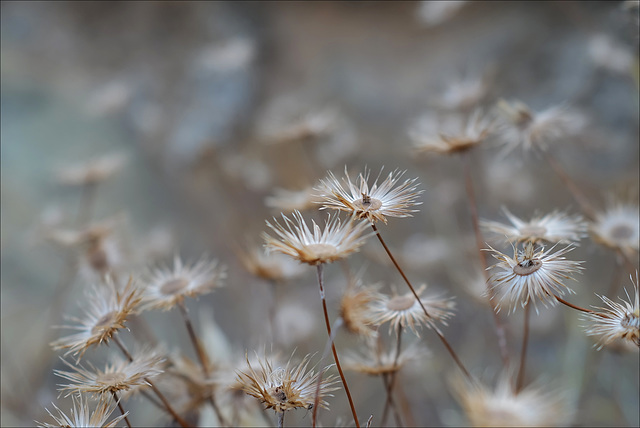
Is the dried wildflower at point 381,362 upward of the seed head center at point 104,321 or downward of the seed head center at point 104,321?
upward

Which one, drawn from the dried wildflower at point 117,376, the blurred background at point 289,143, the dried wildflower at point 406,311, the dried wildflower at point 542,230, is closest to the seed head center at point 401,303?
the dried wildflower at point 406,311

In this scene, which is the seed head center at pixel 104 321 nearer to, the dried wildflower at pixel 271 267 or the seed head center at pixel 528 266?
the dried wildflower at pixel 271 267

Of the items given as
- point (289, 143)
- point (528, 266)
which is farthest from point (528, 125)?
point (289, 143)

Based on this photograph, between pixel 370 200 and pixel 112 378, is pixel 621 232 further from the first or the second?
pixel 112 378

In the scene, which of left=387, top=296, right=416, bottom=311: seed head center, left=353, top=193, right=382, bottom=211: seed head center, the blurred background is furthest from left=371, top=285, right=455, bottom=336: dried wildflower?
the blurred background

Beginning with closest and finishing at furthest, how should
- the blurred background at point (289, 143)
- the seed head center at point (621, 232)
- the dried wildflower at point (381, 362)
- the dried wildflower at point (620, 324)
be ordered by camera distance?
the dried wildflower at point (620, 324), the dried wildflower at point (381, 362), the seed head center at point (621, 232), the blurred background at point (289, 143)

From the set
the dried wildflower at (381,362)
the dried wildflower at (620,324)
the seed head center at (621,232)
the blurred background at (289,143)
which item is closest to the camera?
the dried wildflower at (620,324)

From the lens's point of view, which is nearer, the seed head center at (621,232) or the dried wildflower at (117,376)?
the dried wildflower at (117,376)

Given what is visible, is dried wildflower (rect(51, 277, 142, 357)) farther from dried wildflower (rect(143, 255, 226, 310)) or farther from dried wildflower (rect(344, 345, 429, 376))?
dried wildflower (rect(344, 345, 429, 376))
